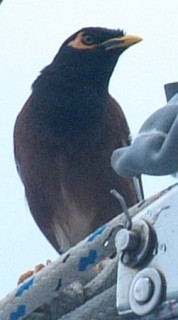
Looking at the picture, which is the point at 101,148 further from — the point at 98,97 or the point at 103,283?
the point at 103,283

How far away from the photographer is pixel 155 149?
64 centimetres

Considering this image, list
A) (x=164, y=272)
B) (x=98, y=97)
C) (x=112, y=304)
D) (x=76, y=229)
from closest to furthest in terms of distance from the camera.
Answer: (x=164, y=272), (x=112, y=304), (x=76, y=229), (x=98, y=97)

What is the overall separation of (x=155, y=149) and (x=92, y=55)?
270cm

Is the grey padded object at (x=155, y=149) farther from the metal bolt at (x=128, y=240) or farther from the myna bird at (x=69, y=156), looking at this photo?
the myna bird at (x=69, y=156)

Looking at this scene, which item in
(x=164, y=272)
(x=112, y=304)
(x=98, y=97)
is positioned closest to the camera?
(x=164, y=272)

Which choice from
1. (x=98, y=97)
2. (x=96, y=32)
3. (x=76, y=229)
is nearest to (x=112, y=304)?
(x=76, y=229)

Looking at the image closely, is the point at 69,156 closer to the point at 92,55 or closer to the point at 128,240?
the point at 92,55

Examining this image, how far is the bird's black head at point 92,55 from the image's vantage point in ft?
10.6

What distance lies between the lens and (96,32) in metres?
3.34

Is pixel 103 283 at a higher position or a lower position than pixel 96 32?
higher

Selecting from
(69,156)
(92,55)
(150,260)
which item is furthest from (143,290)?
(92,55)

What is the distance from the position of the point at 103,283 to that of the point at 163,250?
0.81ft

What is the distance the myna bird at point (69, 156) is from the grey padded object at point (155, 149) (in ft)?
7.57

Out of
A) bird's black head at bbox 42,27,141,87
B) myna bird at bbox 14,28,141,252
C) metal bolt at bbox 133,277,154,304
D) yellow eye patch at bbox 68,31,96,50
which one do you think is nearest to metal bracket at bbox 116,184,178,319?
metal bolt at bbox 133,277,154,304
